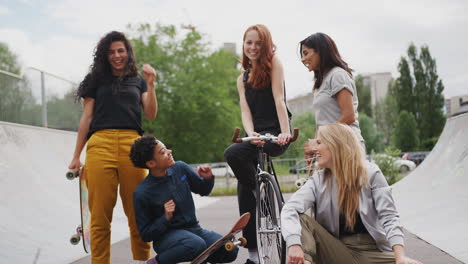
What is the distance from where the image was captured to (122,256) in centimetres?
605

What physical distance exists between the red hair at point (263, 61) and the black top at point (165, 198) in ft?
3.11

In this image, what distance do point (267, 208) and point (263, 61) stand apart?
4.12 feet

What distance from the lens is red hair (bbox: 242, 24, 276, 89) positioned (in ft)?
15.0

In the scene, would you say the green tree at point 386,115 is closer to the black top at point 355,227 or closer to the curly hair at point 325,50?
the curly hair at point 325,50

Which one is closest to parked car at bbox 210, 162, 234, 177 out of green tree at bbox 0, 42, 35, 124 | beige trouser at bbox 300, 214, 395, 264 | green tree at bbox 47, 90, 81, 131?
green tree at bbox 47, 90, 81, 131

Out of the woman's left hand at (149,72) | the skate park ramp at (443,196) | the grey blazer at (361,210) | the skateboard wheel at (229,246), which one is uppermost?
the woman's left hand at (149,72)

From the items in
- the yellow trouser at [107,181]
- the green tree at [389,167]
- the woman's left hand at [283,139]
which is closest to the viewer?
the woman's left hand at [283,139]

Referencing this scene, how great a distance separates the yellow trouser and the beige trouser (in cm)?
192

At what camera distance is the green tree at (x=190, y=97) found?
43938 mm

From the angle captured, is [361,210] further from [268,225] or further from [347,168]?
[268,225]

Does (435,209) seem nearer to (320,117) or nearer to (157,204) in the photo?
(320,117)

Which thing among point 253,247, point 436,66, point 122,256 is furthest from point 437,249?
point 436,66

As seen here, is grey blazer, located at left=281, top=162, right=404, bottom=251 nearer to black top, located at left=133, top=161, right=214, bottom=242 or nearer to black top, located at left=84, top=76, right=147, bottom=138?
black top, located at left=133, top=161, right=214, bottom=242

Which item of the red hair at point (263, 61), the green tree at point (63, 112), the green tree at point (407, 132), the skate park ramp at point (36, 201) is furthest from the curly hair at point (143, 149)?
the green tree at point (407, 132)
